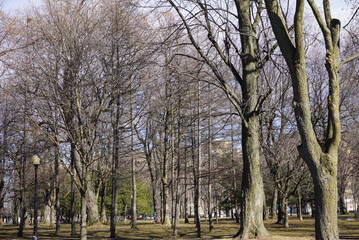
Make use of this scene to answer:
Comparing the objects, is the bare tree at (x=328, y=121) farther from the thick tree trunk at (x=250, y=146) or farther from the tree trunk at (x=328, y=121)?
the thick tree trunk at (x=250, y=146)

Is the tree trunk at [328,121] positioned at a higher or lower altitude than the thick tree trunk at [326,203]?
higher

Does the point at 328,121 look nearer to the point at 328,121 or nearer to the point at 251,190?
the point at 328,121

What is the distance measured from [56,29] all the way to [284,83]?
39.9 ft

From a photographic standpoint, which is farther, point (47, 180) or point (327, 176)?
point (47, 180)

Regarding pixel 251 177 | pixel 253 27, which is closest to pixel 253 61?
pixel 253 27

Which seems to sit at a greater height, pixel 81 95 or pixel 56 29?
pixel 56 29

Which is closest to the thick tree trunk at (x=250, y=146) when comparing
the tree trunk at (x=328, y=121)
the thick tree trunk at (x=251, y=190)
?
the thick tree trunk at (x=251, y=190)

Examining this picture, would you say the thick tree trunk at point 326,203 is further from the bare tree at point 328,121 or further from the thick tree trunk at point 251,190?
the thick tree trunk at point 251,190

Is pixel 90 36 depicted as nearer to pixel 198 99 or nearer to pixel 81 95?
pixel 81 95

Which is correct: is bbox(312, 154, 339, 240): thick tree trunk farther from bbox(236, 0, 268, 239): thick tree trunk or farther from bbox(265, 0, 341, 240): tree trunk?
bbox(236, 0, 268, 239): thick tree trunk

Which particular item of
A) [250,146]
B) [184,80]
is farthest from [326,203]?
[184,80]

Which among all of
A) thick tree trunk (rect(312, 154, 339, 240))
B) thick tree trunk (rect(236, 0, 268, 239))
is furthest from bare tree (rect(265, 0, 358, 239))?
thick tree trunk (rect(236, 0, 268, 239))

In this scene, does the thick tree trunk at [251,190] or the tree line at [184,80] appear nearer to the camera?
the tree line at [184,80]

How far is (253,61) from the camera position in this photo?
11852 millimetres
